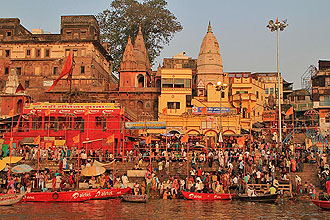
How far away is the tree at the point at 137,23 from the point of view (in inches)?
2507

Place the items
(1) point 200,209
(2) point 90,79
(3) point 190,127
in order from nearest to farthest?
(1) point 200,209
(3) point 190,127
(2) point 90,79

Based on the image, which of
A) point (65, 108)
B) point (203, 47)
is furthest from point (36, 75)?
point (203, 47)

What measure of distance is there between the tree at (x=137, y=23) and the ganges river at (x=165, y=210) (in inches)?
1640

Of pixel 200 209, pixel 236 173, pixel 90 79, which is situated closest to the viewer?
pixel 200 209

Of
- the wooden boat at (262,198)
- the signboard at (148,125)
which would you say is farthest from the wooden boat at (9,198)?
the signboard at (148,125)

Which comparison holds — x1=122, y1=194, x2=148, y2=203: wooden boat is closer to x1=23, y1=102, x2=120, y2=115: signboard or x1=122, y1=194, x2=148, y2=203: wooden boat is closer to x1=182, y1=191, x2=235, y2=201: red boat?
x1=182, y1=191, x2=235, y2=201: red boat

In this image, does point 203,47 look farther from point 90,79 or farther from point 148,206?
point 148,206

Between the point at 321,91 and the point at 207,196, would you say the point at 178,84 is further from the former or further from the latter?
the point at 207,196

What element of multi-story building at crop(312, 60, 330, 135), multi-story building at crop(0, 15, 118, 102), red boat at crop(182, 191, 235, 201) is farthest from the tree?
red boat at crop(182, 191, 235, 201)

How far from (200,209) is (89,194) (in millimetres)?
7656

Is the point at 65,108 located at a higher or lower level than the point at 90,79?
lower

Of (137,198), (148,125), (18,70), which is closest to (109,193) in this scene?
(137,198)

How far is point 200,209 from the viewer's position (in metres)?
24.2

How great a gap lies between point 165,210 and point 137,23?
45.3 m
